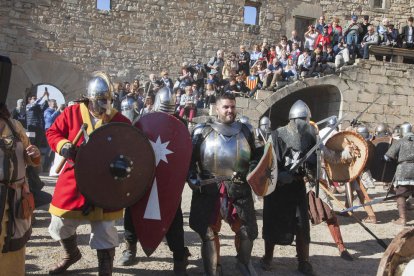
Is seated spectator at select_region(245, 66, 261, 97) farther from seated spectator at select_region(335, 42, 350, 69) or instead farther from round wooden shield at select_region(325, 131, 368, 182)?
round wooden shield at select_region(325, 131, 368, 182)

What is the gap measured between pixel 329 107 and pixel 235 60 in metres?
3.15

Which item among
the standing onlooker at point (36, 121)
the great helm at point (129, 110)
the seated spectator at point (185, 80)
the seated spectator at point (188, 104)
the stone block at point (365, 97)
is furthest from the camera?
the stone block at point (365, 97)

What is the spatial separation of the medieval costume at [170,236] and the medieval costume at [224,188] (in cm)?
27

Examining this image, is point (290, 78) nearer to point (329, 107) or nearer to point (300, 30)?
point (329, 107)

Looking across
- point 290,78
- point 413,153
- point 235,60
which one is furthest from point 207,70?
point 413,153

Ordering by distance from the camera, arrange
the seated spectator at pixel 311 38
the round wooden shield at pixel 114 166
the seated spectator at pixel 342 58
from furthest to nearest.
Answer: the seated spectator at pixel 311 38 < the seated spectator at pixel 342 58 < the round wooden shield at pixel 114 166

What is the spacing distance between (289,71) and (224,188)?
378 inches

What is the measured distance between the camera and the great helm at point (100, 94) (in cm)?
339

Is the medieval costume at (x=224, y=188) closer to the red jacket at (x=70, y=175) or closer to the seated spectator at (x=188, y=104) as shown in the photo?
the red jacket at (x=70, y=175)

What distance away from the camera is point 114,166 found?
319 cm

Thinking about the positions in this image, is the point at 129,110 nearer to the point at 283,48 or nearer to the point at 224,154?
the point at 224,154

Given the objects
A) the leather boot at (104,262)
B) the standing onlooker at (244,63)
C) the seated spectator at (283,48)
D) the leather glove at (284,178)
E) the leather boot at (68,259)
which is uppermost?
the seated spectator at (283,48)

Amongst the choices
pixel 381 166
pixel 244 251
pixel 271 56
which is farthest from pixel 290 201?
pixel 271 56

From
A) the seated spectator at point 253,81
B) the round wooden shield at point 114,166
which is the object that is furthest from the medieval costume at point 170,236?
the seated spectator at point 253,81
